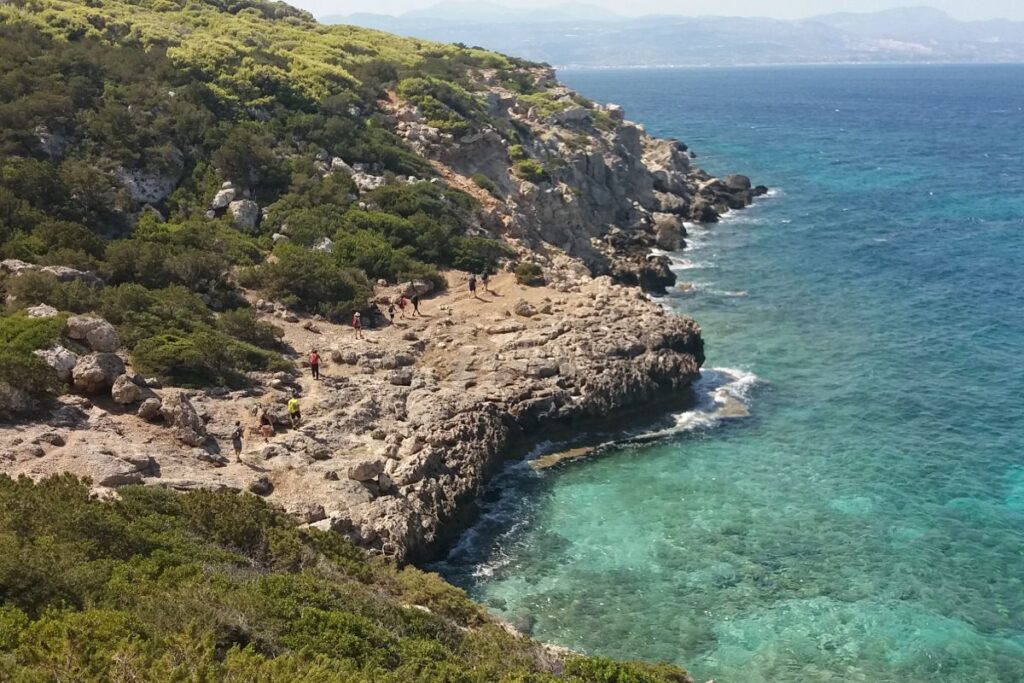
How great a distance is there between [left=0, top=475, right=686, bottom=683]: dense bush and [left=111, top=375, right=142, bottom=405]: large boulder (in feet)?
18.2

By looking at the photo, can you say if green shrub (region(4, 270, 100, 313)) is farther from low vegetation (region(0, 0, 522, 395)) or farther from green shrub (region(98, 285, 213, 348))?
green shrub (region(98, 285, 213, 348))

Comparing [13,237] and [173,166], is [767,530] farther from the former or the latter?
[173,166]

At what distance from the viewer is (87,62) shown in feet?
144

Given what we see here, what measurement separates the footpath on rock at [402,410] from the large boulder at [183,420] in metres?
0.04

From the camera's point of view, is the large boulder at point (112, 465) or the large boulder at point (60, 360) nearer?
the large boulder at point (112, 465)

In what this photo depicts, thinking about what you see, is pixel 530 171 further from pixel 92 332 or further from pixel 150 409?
pixel 150 409

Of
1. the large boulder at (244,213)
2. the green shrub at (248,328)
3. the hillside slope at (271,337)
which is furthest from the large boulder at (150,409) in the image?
the large boulder at (244,213)

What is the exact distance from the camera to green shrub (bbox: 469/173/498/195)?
52.2 meters

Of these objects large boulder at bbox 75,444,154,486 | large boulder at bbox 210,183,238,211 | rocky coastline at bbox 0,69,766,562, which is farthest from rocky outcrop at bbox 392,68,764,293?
large boulder at bbox 75,444,154,486

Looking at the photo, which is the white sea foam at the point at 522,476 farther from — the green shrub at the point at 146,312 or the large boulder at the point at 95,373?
the green shrub at the point at 146,312

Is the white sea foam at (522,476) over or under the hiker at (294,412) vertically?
under

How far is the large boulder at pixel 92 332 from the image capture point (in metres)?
25.7

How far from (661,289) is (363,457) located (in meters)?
29.5

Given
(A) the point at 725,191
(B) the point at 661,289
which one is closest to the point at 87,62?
(B) the point at 661,289
